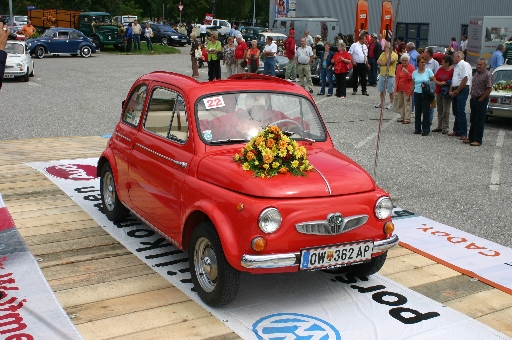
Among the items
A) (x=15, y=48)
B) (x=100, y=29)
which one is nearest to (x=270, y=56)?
(x=15, y=48)

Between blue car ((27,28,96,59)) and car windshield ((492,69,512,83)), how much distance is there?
941 inches

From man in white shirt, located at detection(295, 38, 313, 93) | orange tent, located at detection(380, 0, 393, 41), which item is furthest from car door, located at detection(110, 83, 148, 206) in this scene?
orange tent, located at detection(380, 0, 393, 41)

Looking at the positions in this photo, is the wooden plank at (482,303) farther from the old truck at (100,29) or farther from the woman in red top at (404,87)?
the old truck at (100,29)

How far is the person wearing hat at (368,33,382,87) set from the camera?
22938 mm

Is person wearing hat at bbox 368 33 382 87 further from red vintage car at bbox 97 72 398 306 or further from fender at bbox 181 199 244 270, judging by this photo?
fender at bbox 181 199 244 270

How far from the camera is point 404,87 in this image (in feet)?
48.2

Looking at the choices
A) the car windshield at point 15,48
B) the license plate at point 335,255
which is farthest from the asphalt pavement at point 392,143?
the license plate at point 335,255

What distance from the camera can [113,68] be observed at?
28.0 m

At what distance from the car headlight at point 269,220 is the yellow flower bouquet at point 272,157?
367 mm

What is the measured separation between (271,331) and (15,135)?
9.62 meters

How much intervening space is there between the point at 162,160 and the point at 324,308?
1922 mm

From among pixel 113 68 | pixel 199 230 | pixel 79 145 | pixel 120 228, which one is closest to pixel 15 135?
pixel 79 145

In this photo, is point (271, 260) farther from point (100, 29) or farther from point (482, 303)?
point (100, 29)

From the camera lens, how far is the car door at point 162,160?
535cm
